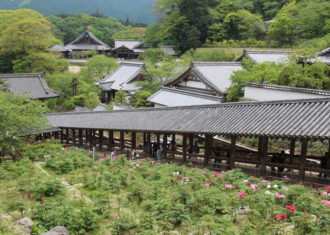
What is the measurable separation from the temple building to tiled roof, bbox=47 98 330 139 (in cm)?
832

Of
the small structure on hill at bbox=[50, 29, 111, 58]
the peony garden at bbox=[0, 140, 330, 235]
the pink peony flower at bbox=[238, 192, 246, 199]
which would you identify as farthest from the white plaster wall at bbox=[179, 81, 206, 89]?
the small structure on hill at bbox=[50, 29, 111, 58]

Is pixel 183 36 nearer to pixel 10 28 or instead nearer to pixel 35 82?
pixel 10 28

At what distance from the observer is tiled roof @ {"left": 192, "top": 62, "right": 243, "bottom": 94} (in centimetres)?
2975

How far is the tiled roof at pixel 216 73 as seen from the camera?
97.6 ft

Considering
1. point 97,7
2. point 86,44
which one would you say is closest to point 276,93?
point 86,44

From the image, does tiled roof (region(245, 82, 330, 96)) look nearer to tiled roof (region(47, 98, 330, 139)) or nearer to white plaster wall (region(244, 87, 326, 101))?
white plaster wall (region(244, 87, 326, 101))

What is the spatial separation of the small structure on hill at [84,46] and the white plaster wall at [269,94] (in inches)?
2149

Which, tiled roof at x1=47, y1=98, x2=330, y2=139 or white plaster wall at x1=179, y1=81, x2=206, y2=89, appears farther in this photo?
white plaster wall at x1=179, y1=81, x2=206, y2=89

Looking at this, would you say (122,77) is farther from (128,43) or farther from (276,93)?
(128,43)

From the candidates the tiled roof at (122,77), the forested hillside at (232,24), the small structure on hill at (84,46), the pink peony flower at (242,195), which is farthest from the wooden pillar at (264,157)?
the small structure on hill at (84,46)

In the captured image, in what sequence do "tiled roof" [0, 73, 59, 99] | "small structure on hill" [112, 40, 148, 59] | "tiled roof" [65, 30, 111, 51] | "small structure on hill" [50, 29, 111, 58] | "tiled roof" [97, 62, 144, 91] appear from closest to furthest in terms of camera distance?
"tiled roof" [0, 73, 59, 99]
"tiled roof" [97, 62, 144, 91]
"small structure on hill" [112, 40, 148, 59]
"small structure on hill" [50, 29, 111, 58]
"tiled roof" [65, 30, 111, 51]

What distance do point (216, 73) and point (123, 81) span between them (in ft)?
Result: 51.9

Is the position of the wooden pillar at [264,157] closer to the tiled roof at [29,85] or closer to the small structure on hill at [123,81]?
the tiled roof at [29,85]

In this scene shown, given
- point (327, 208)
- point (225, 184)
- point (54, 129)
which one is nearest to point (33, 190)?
point (225, 184)
